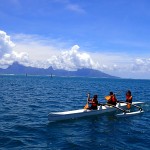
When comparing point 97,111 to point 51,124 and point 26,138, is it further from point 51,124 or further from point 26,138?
point 26,138

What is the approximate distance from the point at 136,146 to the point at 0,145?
936cm

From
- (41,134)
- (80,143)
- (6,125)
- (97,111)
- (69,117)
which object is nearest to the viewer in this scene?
(80,143)

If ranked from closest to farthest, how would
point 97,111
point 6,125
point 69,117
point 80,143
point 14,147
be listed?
point 14,147, point 80,143, point 6,125, point 69,117, point 97,111

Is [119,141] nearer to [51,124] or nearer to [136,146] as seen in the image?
[136,146]

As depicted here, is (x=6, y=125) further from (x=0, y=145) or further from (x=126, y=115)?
(x=126, y=115)

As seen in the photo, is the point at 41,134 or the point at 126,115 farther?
the point at 126,115

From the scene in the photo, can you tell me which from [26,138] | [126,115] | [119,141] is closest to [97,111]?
[126,115]

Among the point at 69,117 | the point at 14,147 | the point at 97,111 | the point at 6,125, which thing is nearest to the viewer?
the point at 14,147

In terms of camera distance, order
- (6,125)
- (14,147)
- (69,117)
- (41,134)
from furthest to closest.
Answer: (69,117)
(6,125)
(41,134)
(14,147)

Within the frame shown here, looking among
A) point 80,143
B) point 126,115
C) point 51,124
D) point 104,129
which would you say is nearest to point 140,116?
point 126,115

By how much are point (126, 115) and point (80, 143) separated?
1287 centimetres

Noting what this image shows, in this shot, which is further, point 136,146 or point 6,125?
point 6,125

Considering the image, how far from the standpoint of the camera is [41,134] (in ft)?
68.0

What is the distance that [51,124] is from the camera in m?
24.2
